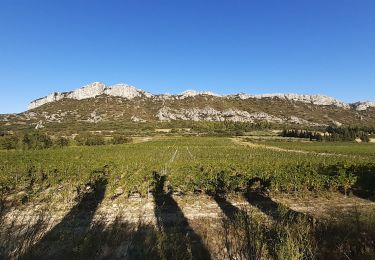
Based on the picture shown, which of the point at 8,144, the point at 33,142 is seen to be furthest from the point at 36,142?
the point at 8,144

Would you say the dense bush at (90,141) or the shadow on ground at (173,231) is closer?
the shadow on ground at (173,231)

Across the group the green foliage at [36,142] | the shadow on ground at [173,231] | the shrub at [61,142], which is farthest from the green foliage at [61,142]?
the shadow on ground at [173,231]

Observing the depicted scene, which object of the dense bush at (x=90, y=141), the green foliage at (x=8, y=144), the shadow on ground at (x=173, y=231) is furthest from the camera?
the dense bush at (x=90, y=141)

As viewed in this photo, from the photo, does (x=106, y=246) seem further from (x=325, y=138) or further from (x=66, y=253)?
(x=325, y=138)

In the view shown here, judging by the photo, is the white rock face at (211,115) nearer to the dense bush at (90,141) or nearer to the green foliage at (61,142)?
the dense bush at (90,141)

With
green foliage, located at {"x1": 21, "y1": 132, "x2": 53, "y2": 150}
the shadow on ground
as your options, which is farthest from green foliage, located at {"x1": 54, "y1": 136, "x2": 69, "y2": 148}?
the shadow on ground

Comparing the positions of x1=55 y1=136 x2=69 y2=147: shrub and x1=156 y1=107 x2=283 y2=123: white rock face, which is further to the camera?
x1=156 y1=107 x2=283 y2=123: white rock face

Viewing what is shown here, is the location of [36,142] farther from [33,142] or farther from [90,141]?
[90,141]

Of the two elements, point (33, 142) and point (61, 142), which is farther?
point (61, 142)

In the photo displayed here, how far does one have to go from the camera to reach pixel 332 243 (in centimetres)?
724

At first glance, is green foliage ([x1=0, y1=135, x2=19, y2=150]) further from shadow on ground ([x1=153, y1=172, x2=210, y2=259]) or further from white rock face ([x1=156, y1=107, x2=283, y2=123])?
white rock face ([x1=156, y1=107, x2=283, y2=123])

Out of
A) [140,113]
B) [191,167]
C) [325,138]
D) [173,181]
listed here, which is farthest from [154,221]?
[140,113]

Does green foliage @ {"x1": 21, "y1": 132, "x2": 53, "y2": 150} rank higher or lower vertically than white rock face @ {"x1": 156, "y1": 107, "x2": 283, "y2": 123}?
lower

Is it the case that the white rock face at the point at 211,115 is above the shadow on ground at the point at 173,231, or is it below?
above
